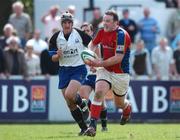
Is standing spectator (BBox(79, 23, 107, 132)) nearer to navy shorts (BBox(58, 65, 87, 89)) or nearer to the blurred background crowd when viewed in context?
navy shorts (BBox(58, 65, 87, 89))

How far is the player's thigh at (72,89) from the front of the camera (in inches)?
663

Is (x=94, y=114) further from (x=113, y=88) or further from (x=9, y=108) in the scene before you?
(x=9, y=108)

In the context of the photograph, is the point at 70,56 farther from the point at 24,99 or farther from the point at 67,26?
the point at 24,99

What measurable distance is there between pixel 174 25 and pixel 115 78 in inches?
438

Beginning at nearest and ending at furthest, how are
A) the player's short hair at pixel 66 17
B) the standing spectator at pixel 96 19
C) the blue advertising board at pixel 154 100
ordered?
1. the player's short hair at pixel 66 17
2. the blue advertising board at pixel 154 100
3. the standing spectator at pixel 96 19

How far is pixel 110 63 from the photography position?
1590 cm

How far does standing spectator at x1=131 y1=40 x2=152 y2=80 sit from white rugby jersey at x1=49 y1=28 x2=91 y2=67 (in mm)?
7922

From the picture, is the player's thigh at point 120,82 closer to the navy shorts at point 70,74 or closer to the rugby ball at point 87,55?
the rugby ball at point 87,55

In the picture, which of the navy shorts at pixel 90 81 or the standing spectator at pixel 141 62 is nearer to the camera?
the navy shorts at pixel 90 81

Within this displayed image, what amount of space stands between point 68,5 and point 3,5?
5491 mm

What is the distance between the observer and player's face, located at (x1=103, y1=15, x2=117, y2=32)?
52.2ft

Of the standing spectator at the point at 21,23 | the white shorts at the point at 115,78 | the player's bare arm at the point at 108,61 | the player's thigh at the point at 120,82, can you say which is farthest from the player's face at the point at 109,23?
the standing spectator at the point at 21,23

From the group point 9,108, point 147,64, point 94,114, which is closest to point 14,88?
point 9,108

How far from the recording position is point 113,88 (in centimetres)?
1652
